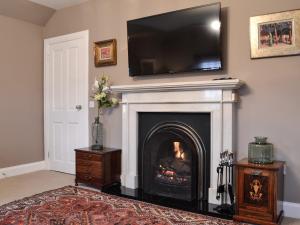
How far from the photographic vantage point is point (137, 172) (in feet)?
11.8

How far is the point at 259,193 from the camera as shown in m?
2.54

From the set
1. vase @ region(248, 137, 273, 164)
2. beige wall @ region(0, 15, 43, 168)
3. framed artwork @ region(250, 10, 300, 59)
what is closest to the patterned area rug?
vase @ region(248, 137, 273, 164)

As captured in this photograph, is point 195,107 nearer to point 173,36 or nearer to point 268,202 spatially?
point 173,36

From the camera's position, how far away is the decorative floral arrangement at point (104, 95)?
3827 millimetres

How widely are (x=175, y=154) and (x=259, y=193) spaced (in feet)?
3.56

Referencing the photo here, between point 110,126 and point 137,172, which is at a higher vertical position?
point 110,126

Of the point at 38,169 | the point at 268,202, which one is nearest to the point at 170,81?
the point at 268,202

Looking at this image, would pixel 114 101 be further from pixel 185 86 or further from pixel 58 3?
pixel 58 3

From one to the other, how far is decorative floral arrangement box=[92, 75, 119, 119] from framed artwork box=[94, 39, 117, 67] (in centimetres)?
25

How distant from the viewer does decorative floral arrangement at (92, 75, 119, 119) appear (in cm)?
383

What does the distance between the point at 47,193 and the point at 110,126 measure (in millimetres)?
1205

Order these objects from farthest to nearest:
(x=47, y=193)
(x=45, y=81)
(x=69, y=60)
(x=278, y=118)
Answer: (x=45, y=81) → (x=69, y=60) → (x=47, y=193) → (x=278, y=118)

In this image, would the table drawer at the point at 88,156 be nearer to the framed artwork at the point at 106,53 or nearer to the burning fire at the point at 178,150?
the burning fire at the point at 178,150

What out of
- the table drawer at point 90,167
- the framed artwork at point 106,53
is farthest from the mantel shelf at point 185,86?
the table drawer at point 90,167
